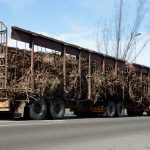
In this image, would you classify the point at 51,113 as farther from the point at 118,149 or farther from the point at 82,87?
the point at 118,149

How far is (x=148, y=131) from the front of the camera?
1644 centimetres

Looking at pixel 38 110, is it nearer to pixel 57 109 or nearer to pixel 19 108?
pixel 19 108

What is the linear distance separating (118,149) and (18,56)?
34.7 ft

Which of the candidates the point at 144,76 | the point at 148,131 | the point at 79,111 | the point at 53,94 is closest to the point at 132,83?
the point at 144,76

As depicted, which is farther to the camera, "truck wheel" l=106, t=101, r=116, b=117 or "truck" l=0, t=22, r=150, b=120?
"truck wheel" l=106, t=101, r=116, b=117

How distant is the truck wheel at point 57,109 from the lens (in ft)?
71.2

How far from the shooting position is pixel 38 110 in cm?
2123

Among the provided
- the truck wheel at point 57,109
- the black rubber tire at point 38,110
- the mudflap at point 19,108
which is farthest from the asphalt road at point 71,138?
the truck wheel at point 57,109

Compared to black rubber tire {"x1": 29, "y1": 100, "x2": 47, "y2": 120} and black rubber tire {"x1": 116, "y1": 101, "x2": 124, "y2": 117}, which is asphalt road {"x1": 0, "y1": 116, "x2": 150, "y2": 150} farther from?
black rubber tire {"x1": 116, "y1": 101, "x2": 124, "y2": 117}

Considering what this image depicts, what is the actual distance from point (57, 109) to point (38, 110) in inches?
50.0

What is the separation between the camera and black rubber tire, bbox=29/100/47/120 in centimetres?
2060

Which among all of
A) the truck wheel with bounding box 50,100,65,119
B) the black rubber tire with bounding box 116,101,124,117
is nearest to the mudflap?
the truck wheel with bounding box 50,100,65,119

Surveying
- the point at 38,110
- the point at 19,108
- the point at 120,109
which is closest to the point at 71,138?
the point at 19,108

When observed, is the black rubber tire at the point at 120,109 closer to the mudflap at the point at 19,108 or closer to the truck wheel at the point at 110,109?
the truck wheel at the point at 110,109
